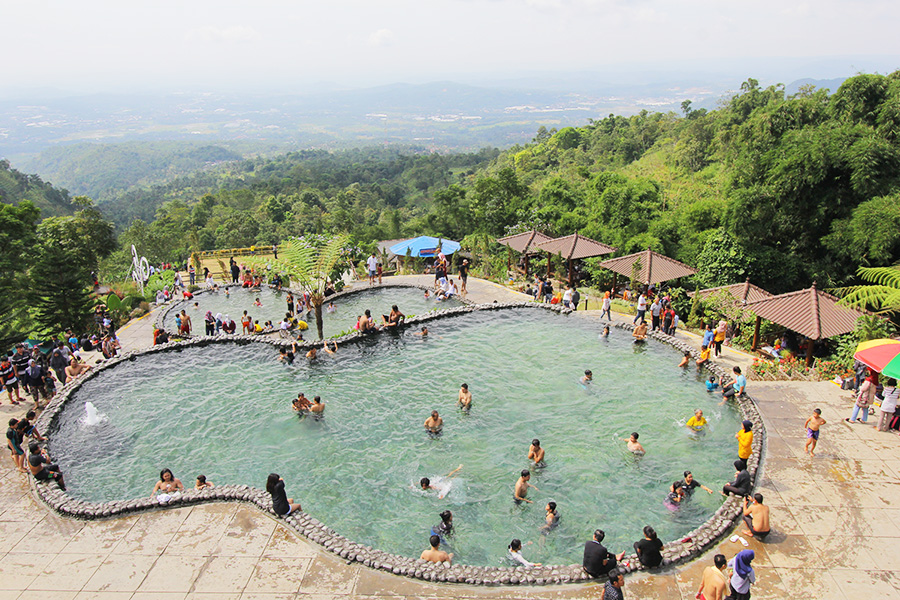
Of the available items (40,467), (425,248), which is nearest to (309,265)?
(40,467)

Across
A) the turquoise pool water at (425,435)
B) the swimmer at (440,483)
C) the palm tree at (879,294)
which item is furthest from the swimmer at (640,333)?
the swimmer at (440,483)

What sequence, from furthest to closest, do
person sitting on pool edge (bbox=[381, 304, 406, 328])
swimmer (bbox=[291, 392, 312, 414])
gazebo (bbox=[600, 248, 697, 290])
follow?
gazebo (bbox=[600, 248, 697, 290]) < person sitting on pool edge (bbox=[381, 304, 406, 328]) < swimmer (bbox=[291, 392, 312, 414])

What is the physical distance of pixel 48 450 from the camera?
13.0 m

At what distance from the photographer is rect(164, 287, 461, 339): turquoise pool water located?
74.9ft

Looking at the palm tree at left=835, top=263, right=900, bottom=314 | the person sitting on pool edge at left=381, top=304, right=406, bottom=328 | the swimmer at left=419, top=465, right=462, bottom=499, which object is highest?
the palm tree at left=835, top=263, right=900, bottom=314

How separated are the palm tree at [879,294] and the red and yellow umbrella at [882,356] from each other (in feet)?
9.10

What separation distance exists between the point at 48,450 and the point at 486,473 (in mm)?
11070

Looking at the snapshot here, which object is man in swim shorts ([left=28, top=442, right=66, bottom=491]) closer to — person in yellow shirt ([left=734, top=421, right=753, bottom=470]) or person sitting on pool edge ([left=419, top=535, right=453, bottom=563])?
person sitting on pool edge ([left=419, top=535, right=453, bottom=563])

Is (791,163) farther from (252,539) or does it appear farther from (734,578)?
(252,539)

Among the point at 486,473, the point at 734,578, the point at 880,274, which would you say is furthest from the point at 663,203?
the point at 734,578

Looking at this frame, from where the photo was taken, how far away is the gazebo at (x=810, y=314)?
15406mm

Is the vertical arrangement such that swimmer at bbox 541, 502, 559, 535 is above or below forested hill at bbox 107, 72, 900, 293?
below

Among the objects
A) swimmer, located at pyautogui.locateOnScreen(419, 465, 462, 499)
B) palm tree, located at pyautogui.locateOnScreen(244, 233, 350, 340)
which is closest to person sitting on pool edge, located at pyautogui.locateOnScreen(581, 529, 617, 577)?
swimmer, located at pyautogui.locateOnScreen(419, 465, 462, 499)

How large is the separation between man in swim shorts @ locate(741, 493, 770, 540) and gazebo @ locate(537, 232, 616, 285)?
15509mm
